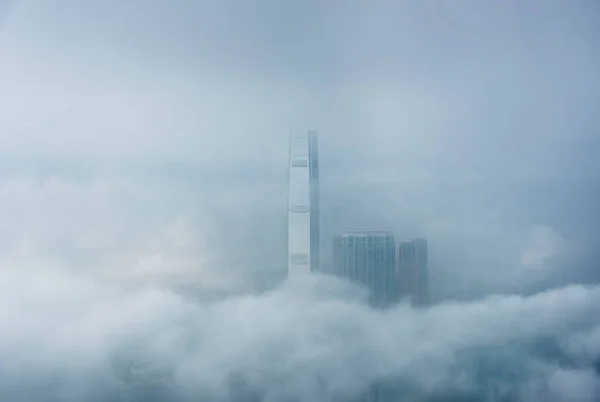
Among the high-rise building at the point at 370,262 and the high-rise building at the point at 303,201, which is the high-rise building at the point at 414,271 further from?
the high-rise building at the point at 303,201

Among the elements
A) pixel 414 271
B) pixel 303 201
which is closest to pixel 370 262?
pixel 414 271

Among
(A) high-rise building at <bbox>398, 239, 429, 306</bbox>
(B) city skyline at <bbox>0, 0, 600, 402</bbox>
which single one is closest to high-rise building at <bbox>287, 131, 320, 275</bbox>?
(B) city skyline at <bbox>0, 0, 600, 402</bbox>

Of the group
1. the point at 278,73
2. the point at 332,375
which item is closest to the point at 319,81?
Answer: the point at 278,73

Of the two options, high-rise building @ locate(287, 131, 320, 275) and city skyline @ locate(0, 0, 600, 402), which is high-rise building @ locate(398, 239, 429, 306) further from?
high-rise building @ locate(287, 131, 320, 275)

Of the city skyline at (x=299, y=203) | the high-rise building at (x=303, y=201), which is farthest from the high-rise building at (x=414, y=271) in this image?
the high-rise building at (x=303, y=201)

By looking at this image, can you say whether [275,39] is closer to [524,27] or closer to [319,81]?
[319,81]
